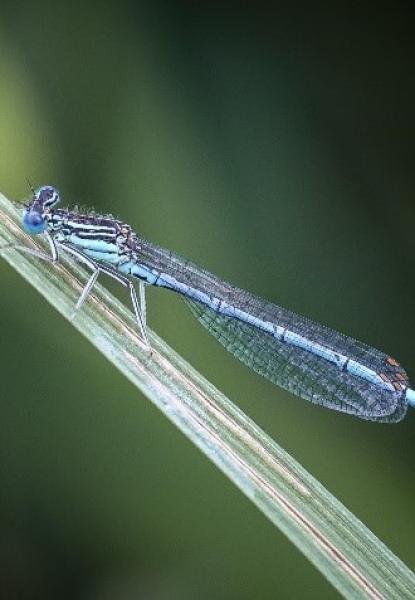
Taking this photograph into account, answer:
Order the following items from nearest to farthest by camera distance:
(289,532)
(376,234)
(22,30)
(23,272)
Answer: (289,532) < (23,272) < (22,30) < (376,234)

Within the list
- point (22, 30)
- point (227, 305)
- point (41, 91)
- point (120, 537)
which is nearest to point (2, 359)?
point (120, 537)

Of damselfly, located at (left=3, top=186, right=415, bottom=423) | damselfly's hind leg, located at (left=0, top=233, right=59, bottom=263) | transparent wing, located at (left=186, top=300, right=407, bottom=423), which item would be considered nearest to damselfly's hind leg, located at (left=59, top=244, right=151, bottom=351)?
damselfly, located at (left=3, top=186, right=415, bottom=423)

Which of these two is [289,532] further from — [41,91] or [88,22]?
[88,22]

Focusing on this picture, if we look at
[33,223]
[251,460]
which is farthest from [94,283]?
[251,460]

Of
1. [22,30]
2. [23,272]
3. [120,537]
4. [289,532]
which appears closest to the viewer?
[289,532]

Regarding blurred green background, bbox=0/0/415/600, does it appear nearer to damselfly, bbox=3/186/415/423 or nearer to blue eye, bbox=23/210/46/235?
damselfly, bbox=3/186/415/423
